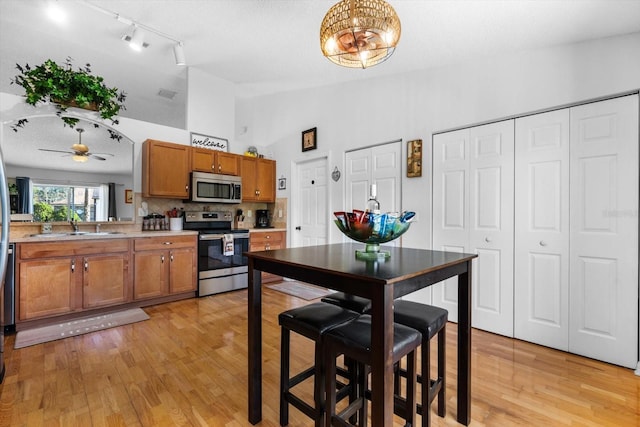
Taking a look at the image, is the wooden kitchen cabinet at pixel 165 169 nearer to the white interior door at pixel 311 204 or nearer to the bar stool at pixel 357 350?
the white interior door at pixel 311 204

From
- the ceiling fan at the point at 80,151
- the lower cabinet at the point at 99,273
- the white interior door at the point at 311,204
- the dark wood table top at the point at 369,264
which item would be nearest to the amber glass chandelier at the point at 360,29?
the dark wood table top at the point at 369,264

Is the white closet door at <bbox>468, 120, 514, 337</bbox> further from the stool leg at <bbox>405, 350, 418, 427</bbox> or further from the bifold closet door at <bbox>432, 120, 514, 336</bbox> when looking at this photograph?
the stool leg at <bbox>405, 350, 418, 427</bbox>

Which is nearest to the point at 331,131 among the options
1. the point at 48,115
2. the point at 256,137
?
the point at 256,137

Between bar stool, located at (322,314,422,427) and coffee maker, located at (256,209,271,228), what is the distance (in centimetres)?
392

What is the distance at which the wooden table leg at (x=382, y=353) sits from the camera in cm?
102

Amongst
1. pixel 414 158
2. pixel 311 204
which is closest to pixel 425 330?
pixel 414 158

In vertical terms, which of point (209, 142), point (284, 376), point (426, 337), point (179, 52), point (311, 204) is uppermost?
point (179, 52)

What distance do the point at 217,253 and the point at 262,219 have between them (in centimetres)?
125

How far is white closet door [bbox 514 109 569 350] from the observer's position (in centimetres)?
242

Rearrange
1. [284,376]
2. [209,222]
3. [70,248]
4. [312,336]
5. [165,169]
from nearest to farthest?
[312,336] → [284,376] → [70,248] → [165,169] → [209,222]

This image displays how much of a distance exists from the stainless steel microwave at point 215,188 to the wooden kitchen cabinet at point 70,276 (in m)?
1.14

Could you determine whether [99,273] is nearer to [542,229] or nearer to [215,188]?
[215,188]

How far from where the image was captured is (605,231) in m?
2.23

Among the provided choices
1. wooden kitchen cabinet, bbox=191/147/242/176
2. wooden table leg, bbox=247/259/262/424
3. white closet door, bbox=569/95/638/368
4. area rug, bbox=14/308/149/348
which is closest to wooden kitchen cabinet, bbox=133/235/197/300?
area rug, bbox=14/308/149/348
